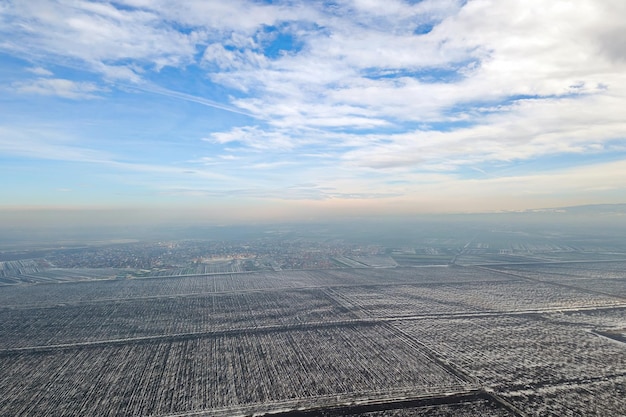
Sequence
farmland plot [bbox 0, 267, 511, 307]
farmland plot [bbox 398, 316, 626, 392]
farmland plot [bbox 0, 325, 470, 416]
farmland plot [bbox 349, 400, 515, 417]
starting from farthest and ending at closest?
farmland plot [bbox 0, 267, 511, 307] < farmland plot [bbox 398, 316, 626, 392] < farmland plot [bbox 0, 325, 470, 416] < farmland plot [bbox 349, 400, 515, 417]

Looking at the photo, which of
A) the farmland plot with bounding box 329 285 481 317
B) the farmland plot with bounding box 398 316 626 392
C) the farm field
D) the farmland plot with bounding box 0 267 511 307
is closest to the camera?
the farm field

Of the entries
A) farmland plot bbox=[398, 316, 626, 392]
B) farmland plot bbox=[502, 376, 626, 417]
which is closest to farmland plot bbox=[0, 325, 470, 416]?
farmland plot bbox=[398, 316, 626, 392]

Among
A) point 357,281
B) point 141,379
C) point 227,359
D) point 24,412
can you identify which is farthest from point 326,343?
point 357,281

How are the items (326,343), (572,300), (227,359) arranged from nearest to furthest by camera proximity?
(227,359) < (326,343) < (572,300)

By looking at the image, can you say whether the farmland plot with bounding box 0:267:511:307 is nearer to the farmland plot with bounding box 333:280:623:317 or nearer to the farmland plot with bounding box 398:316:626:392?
the farmland plot with bounding box 333:280:623:317

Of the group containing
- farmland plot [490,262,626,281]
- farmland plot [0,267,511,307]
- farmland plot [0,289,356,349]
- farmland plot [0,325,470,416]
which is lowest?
farmland plot [490,262,626,281]

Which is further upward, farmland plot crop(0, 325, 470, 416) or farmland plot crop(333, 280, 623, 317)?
farmland plot crop(0, 325, 470, 416)

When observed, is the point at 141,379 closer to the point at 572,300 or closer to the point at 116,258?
the point at 572,300
